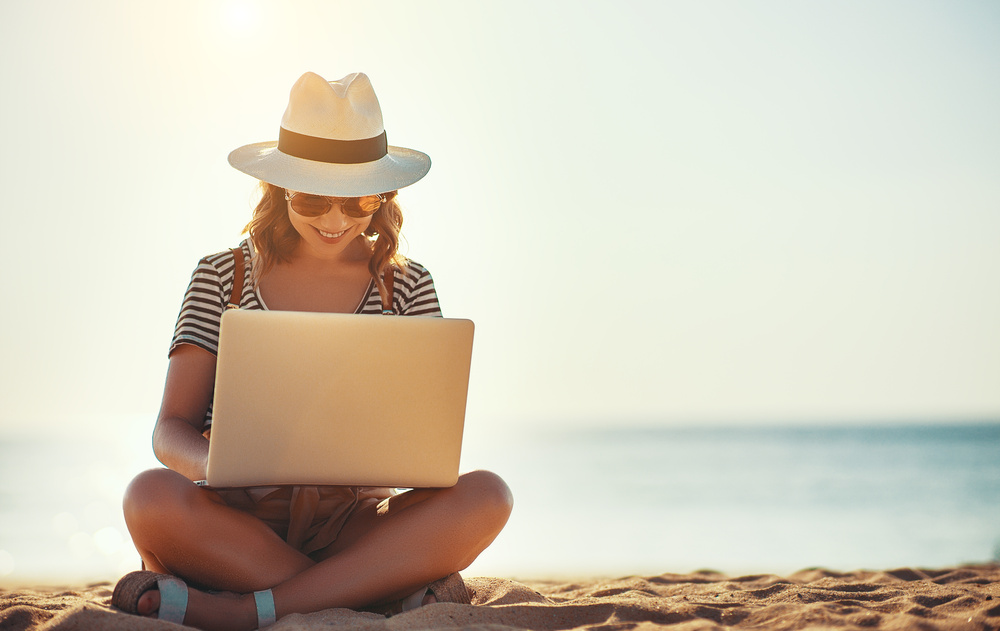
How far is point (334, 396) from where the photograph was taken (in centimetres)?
164

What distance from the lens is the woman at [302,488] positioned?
5.92 feet

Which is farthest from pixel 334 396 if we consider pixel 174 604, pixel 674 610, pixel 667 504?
pixel 667 504

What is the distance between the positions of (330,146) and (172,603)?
1.27 meters

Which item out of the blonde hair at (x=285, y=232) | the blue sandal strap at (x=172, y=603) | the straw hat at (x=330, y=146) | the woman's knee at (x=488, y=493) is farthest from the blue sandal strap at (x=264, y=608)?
the straw hat at (x=330, y=146)

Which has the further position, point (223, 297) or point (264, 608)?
point (223, 297)

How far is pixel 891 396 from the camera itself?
24922 mm

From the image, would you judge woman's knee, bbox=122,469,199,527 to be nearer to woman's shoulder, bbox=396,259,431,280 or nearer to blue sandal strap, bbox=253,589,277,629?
blue sandal strap, bbox=253,589,277,629

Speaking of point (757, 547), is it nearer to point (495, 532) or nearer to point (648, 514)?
point (648, 514)

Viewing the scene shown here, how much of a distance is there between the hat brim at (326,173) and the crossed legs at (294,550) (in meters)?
0.84

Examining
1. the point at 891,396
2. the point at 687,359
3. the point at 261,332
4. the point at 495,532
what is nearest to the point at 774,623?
the point at 495,532

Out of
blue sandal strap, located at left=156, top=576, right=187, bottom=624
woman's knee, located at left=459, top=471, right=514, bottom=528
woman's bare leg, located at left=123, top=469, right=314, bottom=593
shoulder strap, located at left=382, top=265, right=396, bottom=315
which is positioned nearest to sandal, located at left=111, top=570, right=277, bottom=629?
blue sandal strap, located at left=156, top=576, right=187, bottom=624

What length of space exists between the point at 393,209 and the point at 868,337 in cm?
2197

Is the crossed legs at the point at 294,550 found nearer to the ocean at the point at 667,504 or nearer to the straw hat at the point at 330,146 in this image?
the straw hat at the point at 330,146

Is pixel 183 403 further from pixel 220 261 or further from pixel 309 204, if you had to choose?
pixel 309 204
